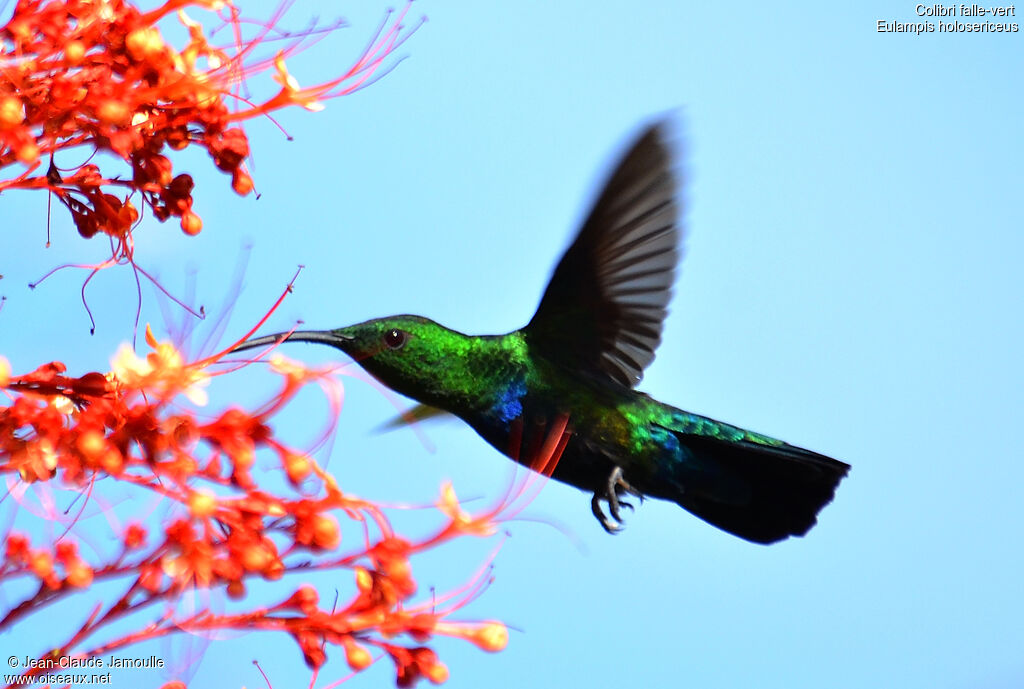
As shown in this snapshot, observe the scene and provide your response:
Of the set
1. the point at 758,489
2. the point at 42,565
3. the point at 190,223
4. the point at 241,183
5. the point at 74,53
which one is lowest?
the point at 42,565

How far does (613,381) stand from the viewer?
362 centimetres

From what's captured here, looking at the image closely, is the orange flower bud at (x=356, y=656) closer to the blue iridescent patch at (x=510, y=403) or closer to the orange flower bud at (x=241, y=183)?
the orange flower bud at (x=241, y=183)

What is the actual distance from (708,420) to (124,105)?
2.30 meters

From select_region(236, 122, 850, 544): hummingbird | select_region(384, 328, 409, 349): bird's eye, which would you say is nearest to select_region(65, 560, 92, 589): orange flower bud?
select_region(236, 122, 850, 544): hummingbird

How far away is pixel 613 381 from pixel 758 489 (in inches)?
22.5

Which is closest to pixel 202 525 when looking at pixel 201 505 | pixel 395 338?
pixel 201 505

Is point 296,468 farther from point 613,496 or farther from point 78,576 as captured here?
point 613,496

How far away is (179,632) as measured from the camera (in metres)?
1.95

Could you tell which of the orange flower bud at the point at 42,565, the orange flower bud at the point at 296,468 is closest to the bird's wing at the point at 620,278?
the orange flower bud at the point at 296,468

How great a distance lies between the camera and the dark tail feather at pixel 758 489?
11.8ft

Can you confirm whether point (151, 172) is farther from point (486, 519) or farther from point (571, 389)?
point (571, 389)

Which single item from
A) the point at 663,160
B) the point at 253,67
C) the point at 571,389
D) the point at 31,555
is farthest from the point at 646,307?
the point at 31,555

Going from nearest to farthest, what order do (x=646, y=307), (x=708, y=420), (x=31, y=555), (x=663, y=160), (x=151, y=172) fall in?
(x=31, y=555) < (x=151, y=172) < (x=663, y=160) < (x=646, y=307) < (x=708, y=420)

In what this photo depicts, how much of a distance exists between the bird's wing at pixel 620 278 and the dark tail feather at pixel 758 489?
0.38m
